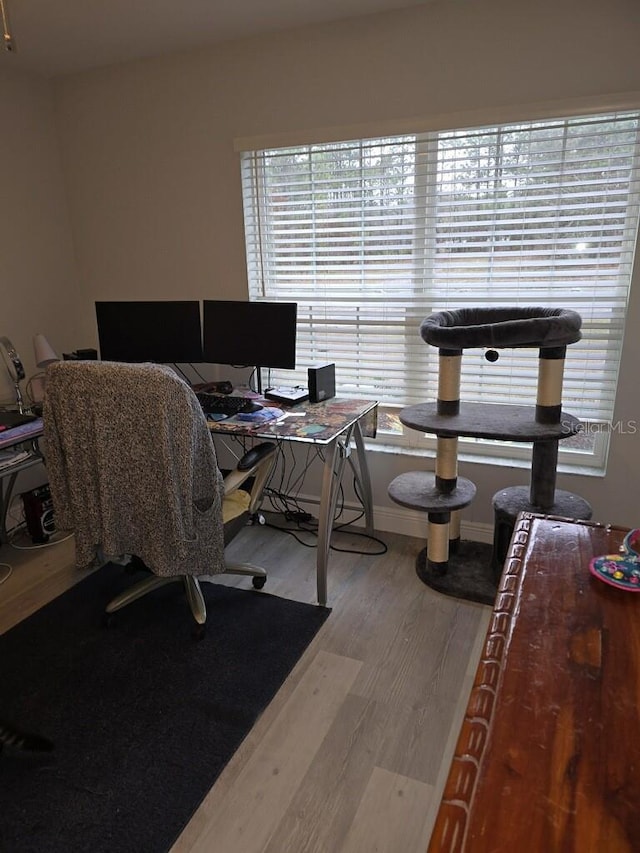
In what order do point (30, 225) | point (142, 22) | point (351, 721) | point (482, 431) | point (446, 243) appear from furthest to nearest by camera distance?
1. point (30, 225)
2. point (446, 243)
3. point (142, 22)
4. point (482, 431)
5. point (351, 721)

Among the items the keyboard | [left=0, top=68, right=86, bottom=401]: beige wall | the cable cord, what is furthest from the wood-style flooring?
[left=0, top=68, right=86, bottom=401]: beige wall

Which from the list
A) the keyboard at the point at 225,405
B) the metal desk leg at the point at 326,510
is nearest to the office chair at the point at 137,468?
the metal desk leg at the point at 326,510

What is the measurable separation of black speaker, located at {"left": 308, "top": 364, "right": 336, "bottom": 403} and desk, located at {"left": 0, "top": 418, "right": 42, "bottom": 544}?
1250mm

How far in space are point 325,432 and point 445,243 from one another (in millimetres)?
1087

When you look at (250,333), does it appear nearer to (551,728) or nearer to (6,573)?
(6,573)

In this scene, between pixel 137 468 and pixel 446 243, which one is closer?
pixel 137 468

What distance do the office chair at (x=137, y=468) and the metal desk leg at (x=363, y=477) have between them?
2.47 ft

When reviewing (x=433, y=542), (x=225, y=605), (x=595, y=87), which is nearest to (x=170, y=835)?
(x=225, y=605)

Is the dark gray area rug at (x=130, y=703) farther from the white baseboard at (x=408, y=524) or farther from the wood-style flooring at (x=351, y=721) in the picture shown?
the white baseboard at (x=408, y=524)

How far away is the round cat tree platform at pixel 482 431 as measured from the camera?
6.76 ft

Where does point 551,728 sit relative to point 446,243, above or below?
below

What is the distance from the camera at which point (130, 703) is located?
186 cm

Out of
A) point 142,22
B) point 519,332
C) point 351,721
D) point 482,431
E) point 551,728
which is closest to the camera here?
point 551,728

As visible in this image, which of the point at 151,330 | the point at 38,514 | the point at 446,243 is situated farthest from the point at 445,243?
the point at 38,514
